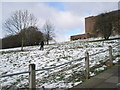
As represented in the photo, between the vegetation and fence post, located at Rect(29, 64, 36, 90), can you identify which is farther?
the vegetation

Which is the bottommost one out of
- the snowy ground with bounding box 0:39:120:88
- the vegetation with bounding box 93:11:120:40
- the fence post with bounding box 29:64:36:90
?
the snowy ground with bounding box 0:39:120:88

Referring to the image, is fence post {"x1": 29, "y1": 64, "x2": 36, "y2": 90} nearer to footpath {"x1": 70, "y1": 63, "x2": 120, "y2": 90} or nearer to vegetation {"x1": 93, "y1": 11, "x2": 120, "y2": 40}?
footpath {"x1": 70, "y1": 63, "x2": 120, "y2": 90}

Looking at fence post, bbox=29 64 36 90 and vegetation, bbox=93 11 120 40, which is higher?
vegetation, bbox=93 11 120 40

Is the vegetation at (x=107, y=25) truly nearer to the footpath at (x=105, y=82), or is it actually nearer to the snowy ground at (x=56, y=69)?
the snowy ground at (x=56, y=69)

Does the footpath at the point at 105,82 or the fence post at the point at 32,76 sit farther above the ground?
the fence post at the point at 32,76

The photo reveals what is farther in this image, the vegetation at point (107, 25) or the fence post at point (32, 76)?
the vegetation at point (107, 25)

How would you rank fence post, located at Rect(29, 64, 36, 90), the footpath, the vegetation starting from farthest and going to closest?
the vegetation < the footpath < fence post, located at Rect(29, 64, 36, 90)

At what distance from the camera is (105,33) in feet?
92.5

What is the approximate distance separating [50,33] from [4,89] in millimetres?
53262

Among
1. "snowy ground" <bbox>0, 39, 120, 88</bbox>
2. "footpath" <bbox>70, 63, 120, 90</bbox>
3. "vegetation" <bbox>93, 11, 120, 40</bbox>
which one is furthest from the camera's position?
"vegetation" <bbox>93, 11, 120, 40</bbox>

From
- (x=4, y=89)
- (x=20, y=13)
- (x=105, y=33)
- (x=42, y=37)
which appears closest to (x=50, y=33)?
(x=42, y=37)

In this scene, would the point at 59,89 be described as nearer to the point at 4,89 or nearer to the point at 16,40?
the point at 4,89

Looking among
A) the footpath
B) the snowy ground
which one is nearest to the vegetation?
the snowy ground

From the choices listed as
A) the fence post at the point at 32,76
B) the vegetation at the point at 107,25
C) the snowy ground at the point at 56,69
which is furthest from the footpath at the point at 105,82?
the vegetation at the point at 107,25
